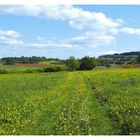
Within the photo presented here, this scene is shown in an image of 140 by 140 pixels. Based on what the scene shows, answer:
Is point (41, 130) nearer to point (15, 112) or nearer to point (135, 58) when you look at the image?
point (15, 112)

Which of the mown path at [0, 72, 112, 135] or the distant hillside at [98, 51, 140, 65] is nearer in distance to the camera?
the mown path at [0, 72, 112, 135]

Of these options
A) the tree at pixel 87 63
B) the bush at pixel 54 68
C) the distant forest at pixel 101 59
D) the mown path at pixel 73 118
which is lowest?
the mown path at pixel 73 118

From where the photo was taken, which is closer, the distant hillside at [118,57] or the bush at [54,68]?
the distant hillside at [118,57]

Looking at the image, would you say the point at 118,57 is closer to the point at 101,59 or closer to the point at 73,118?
the point at 101,59

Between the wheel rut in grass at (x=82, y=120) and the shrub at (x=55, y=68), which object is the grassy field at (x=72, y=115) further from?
the shrub at (x=55, y=68)

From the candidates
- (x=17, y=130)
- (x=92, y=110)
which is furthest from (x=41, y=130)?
(x=92, y=110)

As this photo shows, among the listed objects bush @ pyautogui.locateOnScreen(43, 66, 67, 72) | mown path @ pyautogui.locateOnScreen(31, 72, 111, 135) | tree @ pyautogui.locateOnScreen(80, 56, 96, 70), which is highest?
tree @ pyautogui.locateOnScreen(80, 56, 96, 70)

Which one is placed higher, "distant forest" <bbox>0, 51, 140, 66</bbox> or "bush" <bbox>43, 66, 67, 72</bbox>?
"distant forest" <bbox>0, 51, 140, 66</bbox>

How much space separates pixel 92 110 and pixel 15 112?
6.84 feet

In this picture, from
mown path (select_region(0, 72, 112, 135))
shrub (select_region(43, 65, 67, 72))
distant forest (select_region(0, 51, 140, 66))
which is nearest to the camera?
mown path (select_region(0, 72, 112, 135))

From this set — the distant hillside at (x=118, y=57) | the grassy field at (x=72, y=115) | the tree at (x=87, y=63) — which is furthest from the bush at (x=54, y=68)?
the distant hillside at (x=118, y=57)

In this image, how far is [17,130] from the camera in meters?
9.84

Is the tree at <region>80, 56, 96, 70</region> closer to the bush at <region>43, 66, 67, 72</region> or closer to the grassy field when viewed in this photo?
the bush at <region>43, 66, 67, 72</region>

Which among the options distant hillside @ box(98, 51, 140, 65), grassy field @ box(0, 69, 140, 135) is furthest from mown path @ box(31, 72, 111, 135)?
distant hillside @ box(98, 51, 140, 65)
